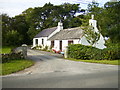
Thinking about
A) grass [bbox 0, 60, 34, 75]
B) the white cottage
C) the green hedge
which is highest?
the white cottage

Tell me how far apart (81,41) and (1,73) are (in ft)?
59.7

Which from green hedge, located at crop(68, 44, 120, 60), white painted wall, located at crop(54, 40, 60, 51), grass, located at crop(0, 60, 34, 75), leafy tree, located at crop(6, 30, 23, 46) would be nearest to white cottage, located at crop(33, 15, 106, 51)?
white painted wall, located at crop(54, 40, 60, 51)

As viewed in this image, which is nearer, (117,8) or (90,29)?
(90,29)

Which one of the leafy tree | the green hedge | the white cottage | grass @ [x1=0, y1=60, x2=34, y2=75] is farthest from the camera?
the leafy tree

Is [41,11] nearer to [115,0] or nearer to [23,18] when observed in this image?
[23,18]

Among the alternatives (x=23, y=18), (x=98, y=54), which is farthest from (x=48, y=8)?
(x=98, y=54)

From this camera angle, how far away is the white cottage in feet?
87.8

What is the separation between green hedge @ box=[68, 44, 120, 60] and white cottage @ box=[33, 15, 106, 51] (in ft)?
17.1

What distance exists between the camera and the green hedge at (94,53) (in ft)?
60.0

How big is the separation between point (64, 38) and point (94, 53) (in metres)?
12.2

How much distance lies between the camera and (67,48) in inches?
811

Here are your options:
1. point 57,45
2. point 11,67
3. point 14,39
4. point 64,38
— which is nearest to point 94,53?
point 11,67

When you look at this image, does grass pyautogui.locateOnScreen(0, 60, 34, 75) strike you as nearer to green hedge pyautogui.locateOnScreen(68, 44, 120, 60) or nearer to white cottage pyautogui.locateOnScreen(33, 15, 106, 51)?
green hedge pyautogui.locateOnScreen(68, 44, 120, 60)

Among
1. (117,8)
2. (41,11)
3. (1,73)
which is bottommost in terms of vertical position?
(1,73)
